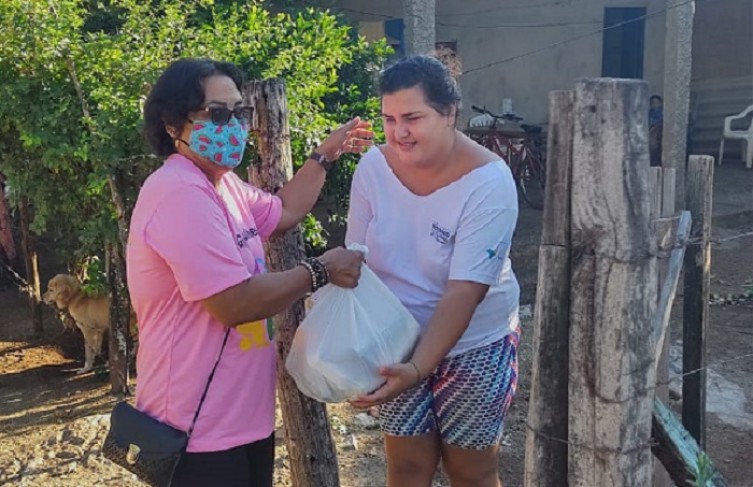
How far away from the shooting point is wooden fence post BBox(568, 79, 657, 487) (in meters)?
1.68

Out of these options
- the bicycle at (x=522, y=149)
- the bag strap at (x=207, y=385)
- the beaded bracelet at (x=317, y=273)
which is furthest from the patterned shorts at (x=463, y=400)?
the bicycle at (x=522, y=149)

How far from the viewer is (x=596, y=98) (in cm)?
167

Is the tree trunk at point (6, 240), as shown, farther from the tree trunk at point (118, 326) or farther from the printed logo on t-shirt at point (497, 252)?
the printed logo on t-shirt at point (497, 252)

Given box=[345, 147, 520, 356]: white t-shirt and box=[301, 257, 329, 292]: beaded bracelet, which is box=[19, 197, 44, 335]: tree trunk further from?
box=[301, 257, 329, 292]: beaded bracelet

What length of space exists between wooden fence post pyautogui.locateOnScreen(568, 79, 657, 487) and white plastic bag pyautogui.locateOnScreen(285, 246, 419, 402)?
1.61 ft

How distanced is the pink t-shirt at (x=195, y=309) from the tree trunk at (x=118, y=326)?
3234 mm

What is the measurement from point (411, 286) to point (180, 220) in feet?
2.30

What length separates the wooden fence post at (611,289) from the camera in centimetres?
168

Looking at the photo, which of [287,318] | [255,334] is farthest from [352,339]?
[287,318]

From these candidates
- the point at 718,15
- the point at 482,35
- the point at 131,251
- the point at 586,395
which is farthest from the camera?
the point at 718,15

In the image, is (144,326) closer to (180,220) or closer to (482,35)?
(180,220)

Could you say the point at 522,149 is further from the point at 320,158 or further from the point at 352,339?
the point at 352,339

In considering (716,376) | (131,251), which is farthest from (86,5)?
(716,376)

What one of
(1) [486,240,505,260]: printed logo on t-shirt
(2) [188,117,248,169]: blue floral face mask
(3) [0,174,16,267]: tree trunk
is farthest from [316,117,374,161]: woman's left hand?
(3) [0,174,16,267]: tree trunk
